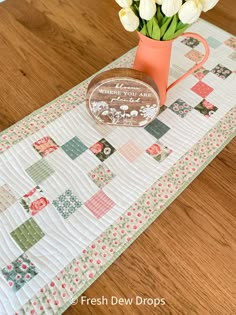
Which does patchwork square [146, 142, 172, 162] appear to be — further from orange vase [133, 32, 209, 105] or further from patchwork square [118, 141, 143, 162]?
orange vase [133, 32, 209, 105]

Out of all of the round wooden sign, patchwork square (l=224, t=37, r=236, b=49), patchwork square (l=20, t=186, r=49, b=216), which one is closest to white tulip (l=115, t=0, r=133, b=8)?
the round wooden sign

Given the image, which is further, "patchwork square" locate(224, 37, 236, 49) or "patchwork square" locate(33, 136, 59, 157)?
"patchwork square" locate(224, 37, 236, 49)

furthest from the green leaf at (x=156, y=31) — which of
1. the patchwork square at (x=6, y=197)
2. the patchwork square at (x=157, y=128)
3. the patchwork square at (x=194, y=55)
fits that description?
the patchwork square at (x=6, y=197)

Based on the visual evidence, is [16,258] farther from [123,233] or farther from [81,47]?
[81,47]

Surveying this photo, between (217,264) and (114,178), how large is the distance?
0.26 metres

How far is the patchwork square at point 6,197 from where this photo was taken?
0.58 metres

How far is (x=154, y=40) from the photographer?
576mm

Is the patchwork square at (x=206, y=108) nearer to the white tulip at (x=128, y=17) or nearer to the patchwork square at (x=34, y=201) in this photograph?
the white tulip at (x=128, y=17)

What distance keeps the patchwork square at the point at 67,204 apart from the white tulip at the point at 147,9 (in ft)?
1.19

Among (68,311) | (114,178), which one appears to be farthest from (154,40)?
(68,311)

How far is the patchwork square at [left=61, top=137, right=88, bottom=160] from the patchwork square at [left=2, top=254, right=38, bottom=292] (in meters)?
0.23

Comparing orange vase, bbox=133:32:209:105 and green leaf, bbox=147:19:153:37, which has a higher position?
orange vase, bbox=133:32:209:105

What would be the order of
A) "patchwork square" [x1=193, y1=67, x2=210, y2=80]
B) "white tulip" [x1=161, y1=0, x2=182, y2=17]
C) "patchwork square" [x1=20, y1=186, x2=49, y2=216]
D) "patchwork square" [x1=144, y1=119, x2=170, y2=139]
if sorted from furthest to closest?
"patchwork square" [x1=193, y1=67, x2=210, y2=80] → "patchwork square" [x1=144, y1=119, x2=170, y2=139] → "patchwork square" [x1=20, y1=186, x2=49, y2=216] → "white tulip" [x1=161, y1=0, x2=182, y2=17]

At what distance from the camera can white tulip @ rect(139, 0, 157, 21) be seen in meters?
0.48
